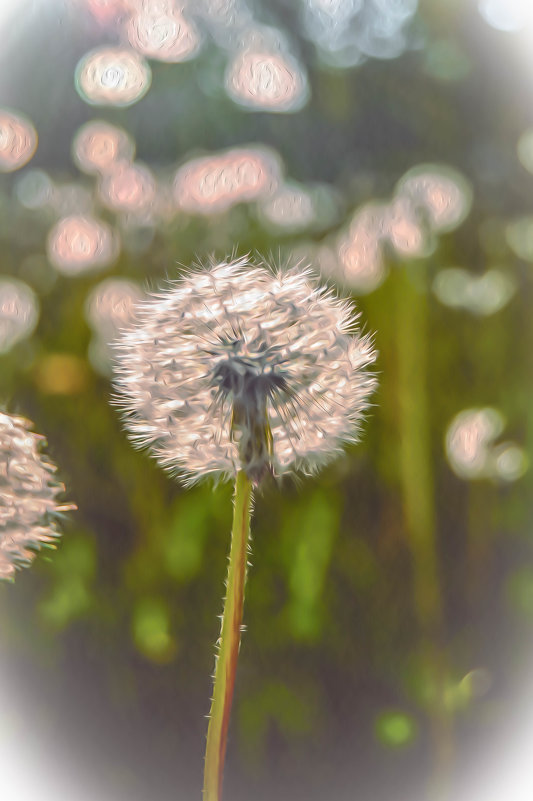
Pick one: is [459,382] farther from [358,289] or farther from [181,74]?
[181,74]

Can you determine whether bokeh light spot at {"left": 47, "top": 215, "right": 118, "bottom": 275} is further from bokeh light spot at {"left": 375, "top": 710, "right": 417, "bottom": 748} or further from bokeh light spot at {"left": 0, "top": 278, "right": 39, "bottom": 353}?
bokeh light spot at {"left": 375, "top": 710, "right": 417, "bottom": 748}

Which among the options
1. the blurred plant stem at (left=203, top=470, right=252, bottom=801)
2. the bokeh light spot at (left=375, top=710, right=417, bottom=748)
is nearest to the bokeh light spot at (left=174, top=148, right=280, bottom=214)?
the blurred plant stem at (left=203, top=470, right=252, bottom=801)

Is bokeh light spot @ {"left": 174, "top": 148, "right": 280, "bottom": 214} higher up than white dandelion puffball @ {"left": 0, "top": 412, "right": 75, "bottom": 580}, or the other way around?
bokeh light spot @ {"left": 174, "top": 148, "right": 280, "bottom": 214}

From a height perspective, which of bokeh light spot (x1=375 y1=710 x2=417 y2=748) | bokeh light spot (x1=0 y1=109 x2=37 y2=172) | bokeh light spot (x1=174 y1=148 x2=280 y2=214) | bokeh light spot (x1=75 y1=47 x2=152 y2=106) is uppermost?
bokeh light spot (x1=75 y1=47 x2=152 y2=106)

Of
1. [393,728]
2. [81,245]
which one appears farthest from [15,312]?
[393,728]

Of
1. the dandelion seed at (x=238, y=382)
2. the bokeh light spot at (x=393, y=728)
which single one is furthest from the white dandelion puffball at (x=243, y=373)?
the bokeh light spot at (x=393, y=728)

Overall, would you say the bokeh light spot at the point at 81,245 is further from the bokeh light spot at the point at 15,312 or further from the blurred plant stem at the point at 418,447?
the blurred plant stem at the point at 418,447
